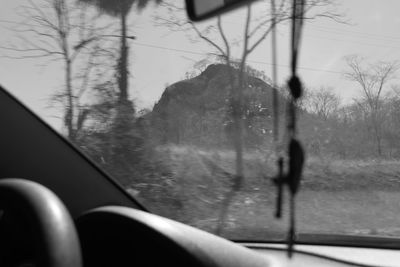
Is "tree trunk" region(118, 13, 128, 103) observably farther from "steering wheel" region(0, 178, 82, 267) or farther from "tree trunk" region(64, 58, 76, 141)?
"steering wheel" region(0, 178, 82, 267)

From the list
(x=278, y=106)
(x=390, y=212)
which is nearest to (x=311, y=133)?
(x=390, y=212)

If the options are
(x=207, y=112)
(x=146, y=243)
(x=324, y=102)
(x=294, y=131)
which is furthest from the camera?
Answer: (x=207, y=112)

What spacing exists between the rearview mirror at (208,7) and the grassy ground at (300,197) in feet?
5.92

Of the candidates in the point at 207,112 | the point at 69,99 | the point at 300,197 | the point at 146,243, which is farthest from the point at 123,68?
A: the point at 146,243

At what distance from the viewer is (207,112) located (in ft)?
17.2

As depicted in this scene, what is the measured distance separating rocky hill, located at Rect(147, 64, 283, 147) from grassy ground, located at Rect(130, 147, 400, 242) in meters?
0.23

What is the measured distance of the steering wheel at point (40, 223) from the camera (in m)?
1.86

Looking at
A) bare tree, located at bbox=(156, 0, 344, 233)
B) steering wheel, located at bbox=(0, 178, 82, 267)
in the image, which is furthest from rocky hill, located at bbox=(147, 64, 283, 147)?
steering wheel, located at bbox=(0, 178, 82, 267)

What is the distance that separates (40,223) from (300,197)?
2692 millimetres

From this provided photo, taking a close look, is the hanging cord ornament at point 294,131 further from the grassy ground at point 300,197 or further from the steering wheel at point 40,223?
the grassy ground at point 300,197

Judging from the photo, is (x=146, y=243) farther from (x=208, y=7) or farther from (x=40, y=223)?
(x=208, y=7)

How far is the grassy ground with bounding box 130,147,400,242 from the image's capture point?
13.4 ft

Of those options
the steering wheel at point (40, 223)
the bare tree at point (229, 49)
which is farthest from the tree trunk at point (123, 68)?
the steering wheel at point (40, 223)

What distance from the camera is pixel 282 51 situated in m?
2.81
